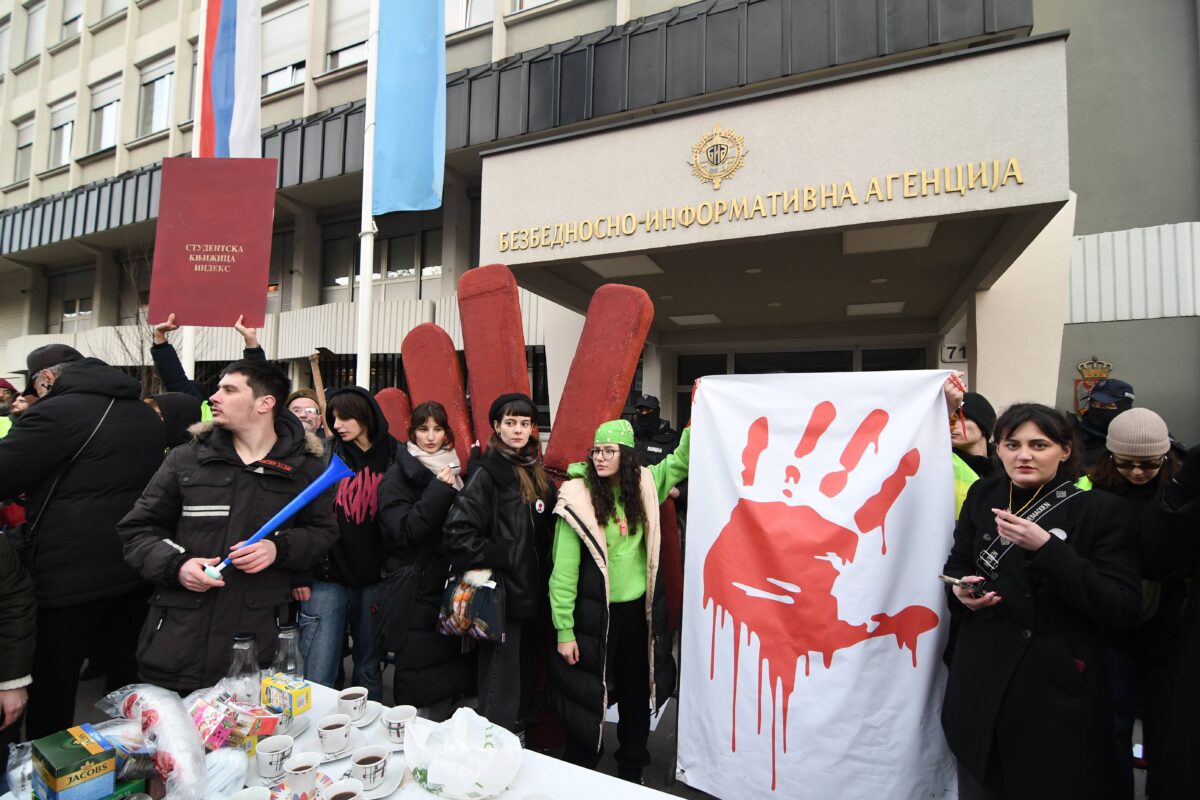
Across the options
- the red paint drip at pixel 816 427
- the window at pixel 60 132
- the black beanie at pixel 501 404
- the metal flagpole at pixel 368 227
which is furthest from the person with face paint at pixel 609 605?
the window at pixel 60 132

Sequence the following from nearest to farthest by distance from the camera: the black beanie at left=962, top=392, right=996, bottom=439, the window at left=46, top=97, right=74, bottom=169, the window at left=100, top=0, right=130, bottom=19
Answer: the black beanie at left=962, top=392, right=996, bottom=439, the window at left=100, top=0, right=130, bottom=19, the window at left=46, top=97, right=74, bottom=169

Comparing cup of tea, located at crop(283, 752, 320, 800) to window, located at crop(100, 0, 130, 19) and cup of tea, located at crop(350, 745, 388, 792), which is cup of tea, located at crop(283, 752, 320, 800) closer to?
cup of tea, located at crop(350, 745, 388, 792)

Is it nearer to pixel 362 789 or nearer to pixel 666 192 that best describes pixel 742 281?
pixel 666 192

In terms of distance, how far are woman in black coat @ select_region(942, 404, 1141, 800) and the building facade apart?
3.53 m

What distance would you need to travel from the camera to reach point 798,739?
2.40 metres

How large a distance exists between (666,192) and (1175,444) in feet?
14.6

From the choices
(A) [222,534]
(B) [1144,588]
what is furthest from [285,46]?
(B) [1144,588]

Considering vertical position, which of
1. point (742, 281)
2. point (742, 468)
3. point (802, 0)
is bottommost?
point (742, 468)

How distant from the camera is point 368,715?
6.02ft

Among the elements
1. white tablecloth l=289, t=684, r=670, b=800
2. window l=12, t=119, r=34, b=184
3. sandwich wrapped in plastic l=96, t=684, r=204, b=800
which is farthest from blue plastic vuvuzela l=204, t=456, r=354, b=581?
window l=12, t=119, r=34, b=184

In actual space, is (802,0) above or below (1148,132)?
above

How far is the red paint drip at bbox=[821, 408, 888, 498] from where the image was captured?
2.54m

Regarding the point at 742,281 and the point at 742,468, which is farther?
the point at 742,281

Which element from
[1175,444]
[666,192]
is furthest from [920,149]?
[1175,444]
